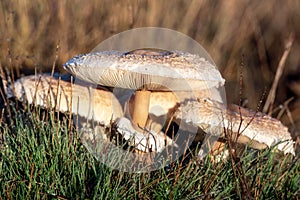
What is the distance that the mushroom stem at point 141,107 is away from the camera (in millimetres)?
2896

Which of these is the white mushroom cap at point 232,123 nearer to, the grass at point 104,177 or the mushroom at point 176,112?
the mushroom at point 176,112

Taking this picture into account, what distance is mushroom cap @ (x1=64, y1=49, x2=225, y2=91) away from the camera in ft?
8.23

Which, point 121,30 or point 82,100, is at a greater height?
point 82,100

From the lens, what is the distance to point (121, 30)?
5.26 m

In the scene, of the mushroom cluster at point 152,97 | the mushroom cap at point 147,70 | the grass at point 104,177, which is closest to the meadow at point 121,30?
the grass at point 104,177

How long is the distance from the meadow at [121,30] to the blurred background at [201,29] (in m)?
0.01

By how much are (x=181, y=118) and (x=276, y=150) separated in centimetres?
55

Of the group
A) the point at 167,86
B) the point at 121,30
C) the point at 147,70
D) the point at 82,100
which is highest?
the point at 147,70

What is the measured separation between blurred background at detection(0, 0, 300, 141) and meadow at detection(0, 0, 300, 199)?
11 mm

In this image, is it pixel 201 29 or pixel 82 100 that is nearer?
pixel 82 100

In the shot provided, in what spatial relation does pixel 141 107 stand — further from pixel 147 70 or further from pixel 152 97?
pixel 147 70

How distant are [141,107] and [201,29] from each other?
110 inches

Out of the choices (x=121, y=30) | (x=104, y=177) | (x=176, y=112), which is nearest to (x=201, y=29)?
(x=121, y=30)

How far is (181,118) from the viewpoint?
284cm
